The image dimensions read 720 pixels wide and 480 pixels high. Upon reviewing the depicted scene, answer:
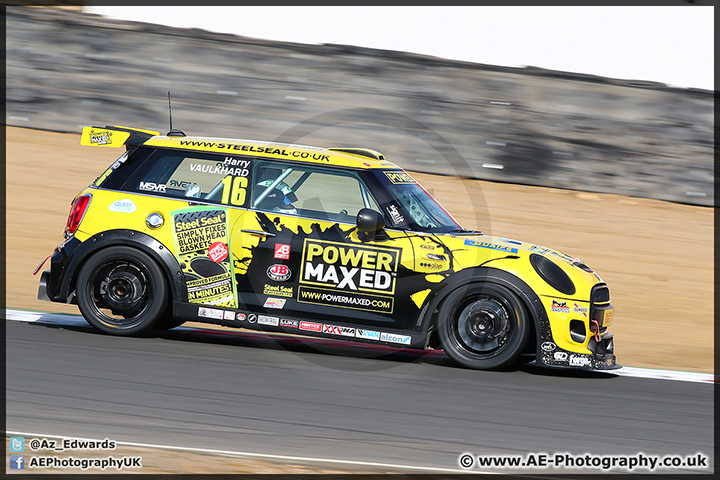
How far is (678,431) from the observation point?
5.90m

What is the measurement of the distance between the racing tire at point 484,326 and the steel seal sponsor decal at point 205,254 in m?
1.92

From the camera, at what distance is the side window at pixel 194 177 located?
294 inches

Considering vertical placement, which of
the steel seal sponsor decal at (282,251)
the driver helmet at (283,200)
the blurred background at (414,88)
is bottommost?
the steel seal sponsor decal at (282,251)

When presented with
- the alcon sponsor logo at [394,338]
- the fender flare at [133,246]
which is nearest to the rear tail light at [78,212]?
the fender flare at [133,246]

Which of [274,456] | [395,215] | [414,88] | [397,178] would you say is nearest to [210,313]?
[395,215]

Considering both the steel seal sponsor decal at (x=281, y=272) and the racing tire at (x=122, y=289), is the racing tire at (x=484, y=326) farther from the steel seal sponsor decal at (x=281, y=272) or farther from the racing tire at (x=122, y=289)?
the racing tire at (x=122, y=289)

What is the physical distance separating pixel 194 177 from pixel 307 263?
140cm

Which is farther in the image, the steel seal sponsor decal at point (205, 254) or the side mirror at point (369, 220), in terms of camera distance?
the steel seal sponsor decal at point (205, 254)

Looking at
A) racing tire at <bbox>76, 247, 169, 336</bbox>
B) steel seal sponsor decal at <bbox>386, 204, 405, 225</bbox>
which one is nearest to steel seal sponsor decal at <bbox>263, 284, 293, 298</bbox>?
racing tire at <bbox>76, 247, 169, 336</bbox>

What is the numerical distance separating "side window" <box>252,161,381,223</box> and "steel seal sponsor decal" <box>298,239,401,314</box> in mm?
311

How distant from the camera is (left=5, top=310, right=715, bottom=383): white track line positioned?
7.79 meters

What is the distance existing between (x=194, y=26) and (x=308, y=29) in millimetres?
2273

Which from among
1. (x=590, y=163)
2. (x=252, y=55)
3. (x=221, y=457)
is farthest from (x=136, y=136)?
(x=590, y=163)

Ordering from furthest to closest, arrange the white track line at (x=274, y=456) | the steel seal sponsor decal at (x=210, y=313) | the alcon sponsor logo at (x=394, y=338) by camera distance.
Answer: the steel seal sponsor decal at (x=210, y=313)
the alcon sponsor logo at (x=394, y=338)
the white track line at (x=274, y=456)
